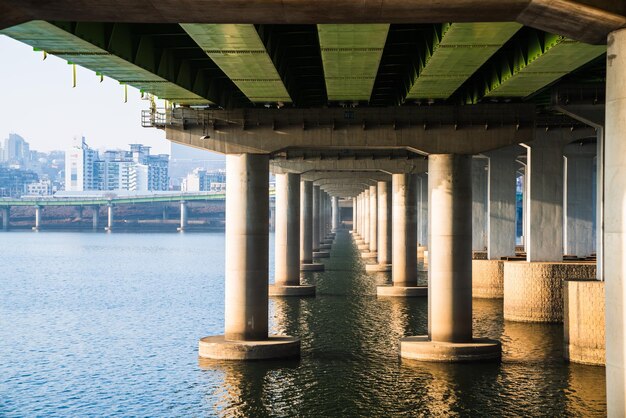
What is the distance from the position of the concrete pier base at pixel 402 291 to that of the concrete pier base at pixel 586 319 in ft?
93.9

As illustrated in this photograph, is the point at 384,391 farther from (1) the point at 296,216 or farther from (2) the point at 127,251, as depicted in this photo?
(2) the point at 127,251

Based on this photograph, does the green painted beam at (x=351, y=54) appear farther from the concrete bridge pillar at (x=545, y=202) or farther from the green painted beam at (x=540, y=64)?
the concrete bridge pillar at (x=545, y=202)

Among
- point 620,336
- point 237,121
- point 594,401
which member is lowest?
point 594,401

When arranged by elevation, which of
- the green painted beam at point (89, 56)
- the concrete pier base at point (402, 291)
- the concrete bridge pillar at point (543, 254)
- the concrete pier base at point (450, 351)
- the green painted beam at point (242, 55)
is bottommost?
the concrete pier base at point (450, 351)

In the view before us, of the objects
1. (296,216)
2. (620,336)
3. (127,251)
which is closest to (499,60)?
(620,336)

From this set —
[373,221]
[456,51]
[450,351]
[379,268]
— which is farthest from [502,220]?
[373,221]

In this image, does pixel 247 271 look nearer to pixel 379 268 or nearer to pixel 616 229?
pixel 616 229

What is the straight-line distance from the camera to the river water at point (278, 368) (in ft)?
104

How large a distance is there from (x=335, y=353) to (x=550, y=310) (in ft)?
53.2

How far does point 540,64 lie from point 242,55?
33.7 feet

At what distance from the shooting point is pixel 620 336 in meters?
18.5

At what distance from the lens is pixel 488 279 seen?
212 ft

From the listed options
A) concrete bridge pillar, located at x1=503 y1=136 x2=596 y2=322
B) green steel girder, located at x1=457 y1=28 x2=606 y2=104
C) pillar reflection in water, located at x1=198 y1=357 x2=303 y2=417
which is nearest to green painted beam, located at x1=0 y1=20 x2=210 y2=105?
pillar reflection in water, located at x1=198 y1=357 x2=303 y2=417

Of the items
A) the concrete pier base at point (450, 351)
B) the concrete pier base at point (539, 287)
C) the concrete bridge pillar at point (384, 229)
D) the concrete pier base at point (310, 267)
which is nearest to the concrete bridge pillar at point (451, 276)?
the concrete pier base at point (450, 351)
